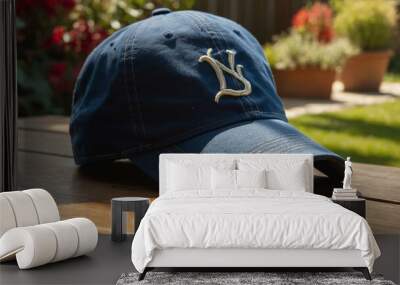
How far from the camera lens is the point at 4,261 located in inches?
118

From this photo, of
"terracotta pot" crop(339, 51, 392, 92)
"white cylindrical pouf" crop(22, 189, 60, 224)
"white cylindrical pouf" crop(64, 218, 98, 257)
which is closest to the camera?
"white cylindrical pouf" crop(64, 218, 98, 257)

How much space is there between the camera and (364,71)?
7.56m

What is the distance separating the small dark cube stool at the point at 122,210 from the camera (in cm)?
321

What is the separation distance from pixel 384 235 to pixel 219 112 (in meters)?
0.72

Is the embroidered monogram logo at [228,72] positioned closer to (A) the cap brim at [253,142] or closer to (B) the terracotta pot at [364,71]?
(A) the cap brim at [253,142]

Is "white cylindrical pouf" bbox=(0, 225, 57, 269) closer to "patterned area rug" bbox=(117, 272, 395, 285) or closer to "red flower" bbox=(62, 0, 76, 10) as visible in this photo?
"patterned area rug" bbox=(117, 272, 395, 285)

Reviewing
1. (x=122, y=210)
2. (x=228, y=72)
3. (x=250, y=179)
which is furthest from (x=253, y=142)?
(x=122, y=210)

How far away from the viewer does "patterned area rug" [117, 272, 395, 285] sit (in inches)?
107

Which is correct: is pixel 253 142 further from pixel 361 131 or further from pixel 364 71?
pixel 364 71

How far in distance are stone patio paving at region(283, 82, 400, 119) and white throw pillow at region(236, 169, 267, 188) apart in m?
2.89

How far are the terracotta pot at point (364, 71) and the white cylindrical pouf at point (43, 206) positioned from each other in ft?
15.6

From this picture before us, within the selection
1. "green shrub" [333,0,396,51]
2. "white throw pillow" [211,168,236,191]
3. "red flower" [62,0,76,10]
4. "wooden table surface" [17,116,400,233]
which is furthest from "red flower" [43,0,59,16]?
"white throw pillow" [211,168,236,191]

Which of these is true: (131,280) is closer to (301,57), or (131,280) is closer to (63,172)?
(63,172)

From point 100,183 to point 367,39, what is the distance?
14.2ft
